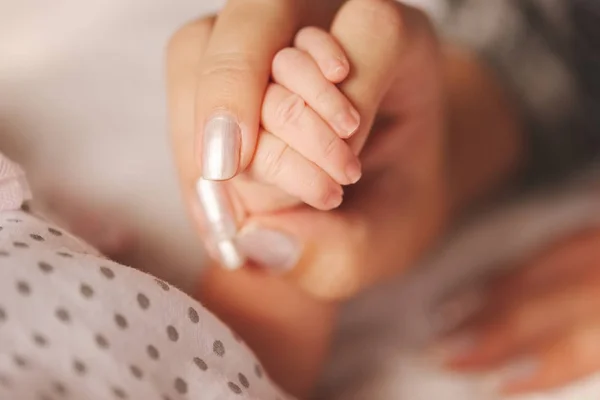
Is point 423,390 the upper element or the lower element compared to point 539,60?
lower

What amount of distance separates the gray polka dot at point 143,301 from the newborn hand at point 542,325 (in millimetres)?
313

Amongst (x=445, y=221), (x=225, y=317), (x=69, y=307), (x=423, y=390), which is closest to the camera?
(x=69, y=307)

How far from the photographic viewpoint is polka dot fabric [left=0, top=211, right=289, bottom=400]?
309 millimetres

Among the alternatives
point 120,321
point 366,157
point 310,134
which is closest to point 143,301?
point 120,321

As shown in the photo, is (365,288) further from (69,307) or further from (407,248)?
(69,307)

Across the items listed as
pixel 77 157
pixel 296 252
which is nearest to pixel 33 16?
pixel 77 157

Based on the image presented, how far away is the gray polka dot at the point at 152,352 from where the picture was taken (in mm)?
329

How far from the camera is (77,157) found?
0.56 meters

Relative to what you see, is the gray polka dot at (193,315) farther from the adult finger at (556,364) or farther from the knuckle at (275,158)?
the adult finger at (556,364)

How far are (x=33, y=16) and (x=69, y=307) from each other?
0.34 metres

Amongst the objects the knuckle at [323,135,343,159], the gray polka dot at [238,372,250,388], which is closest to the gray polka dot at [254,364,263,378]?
the gray polka dot at [238,372,250,388]

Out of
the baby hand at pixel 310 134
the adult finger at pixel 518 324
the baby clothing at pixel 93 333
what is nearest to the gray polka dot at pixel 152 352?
the baby clothing at pixel 93 333

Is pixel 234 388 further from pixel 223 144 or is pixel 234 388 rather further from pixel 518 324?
pixel 518 324

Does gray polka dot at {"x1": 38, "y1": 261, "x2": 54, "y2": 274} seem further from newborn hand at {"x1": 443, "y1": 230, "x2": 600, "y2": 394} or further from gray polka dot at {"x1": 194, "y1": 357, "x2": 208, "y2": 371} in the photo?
newborn hand at {"x1": 443, "y1": 230, "x2": 600, "y2": 394}
